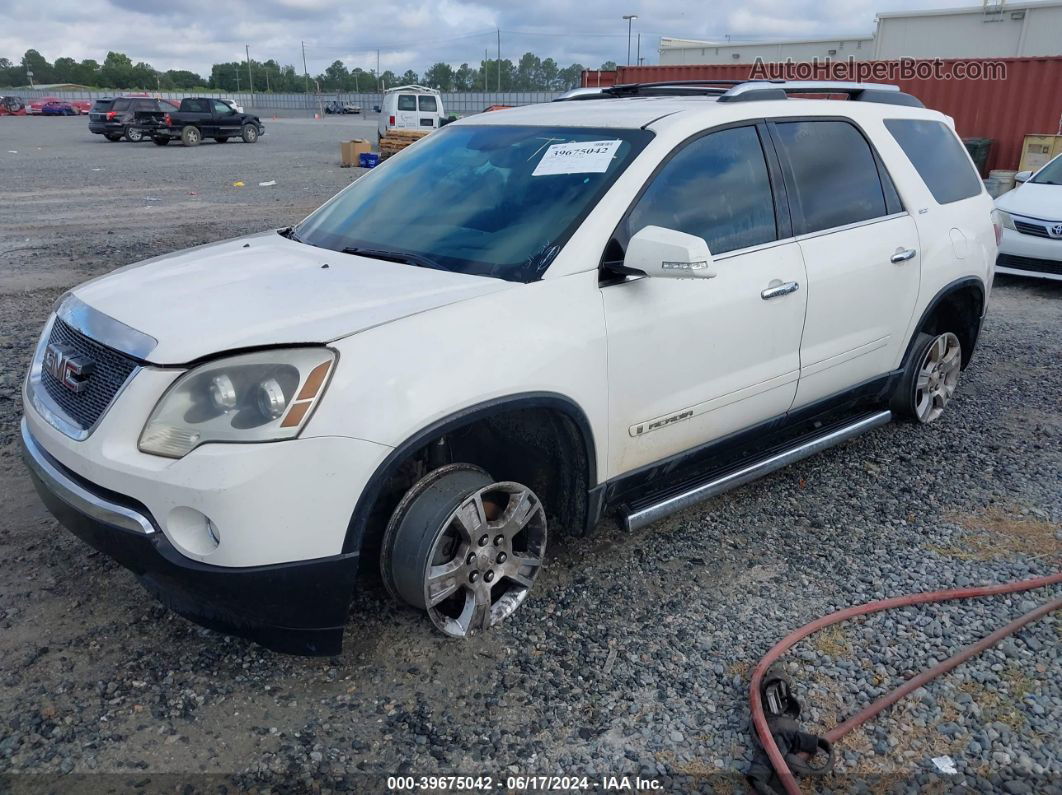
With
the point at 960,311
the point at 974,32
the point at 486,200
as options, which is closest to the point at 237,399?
the point at 486,200

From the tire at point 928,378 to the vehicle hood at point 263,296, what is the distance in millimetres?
2831

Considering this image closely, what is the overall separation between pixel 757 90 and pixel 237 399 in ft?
8.86

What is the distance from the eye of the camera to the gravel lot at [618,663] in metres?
2.48

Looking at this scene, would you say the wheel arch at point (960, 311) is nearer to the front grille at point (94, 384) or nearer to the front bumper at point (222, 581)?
the front bumper at point (222, 581)

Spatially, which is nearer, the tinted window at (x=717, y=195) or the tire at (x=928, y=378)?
the tinted window at (x=717, y=195)

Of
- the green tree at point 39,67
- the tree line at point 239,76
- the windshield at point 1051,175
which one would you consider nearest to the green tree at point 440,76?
the tree line at point 239,76

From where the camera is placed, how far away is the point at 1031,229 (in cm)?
867

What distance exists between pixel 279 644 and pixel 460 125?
263 centimetres

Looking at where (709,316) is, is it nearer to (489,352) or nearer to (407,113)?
→ (489,352)

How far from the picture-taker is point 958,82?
628 inches

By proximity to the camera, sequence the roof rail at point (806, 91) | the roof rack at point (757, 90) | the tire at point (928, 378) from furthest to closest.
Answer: the tire at point (928, 378) → the roof rack at point (757, 90) → the roof rail at point (806, 91)

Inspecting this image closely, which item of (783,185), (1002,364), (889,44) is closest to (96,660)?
(783,185)

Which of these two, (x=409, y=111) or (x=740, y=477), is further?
(x=409, y=111)

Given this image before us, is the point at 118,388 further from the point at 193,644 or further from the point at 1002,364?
the point at 1002,364
